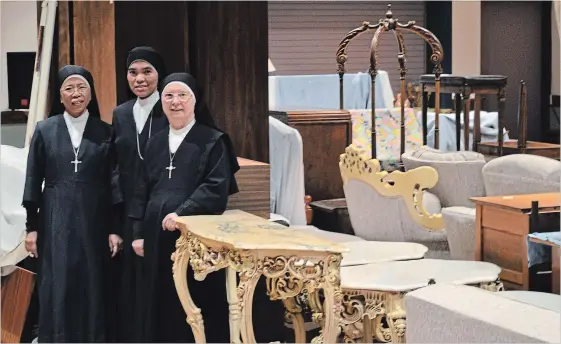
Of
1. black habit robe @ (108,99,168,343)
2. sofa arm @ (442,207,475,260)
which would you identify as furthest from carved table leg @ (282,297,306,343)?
sofa arm @ (442,207,475,260)

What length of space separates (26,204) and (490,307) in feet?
8.56

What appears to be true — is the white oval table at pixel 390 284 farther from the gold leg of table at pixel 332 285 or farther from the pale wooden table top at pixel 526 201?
the gold leg of table at pixel 332 285

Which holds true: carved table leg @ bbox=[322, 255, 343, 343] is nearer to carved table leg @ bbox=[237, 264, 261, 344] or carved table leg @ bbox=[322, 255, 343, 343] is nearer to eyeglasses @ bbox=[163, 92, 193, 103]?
carved table leg @ bbox=[237, 264, 261, 344]

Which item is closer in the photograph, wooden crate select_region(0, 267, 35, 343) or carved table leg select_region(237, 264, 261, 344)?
carved table leg select_region(237, 264, 261, 344)

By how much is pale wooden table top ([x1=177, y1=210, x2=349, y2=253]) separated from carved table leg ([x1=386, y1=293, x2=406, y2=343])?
557 mm

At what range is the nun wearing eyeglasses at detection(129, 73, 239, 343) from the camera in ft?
13.6

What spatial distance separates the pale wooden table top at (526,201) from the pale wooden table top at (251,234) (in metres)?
1.20

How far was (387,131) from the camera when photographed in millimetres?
9906

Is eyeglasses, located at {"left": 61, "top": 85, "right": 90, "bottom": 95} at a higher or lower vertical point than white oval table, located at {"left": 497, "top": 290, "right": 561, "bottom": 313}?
higher

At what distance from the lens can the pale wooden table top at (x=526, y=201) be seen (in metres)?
4.49

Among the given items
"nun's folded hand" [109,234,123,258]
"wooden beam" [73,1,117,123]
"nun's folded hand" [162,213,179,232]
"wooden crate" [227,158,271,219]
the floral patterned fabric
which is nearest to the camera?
"nun's folded hand" [162,213,179,232]

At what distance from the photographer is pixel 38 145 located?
4293 millimetres

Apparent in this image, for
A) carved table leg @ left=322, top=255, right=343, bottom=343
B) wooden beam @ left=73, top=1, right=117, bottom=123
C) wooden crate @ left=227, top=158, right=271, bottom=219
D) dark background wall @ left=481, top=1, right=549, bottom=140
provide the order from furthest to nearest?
dark background wall @ left=481, top=1, right=549, bottom=140 → wooden beam @ left=73, top=1, right=117, bottom=123 → wooden crate @ left=227, top=158, right=271, bottom=219 → carved table leg @ left=322, top=255, right=343, bottom=343

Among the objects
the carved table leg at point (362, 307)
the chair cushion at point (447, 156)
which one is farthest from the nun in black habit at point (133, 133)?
the chair cushion at point (447, 156)
